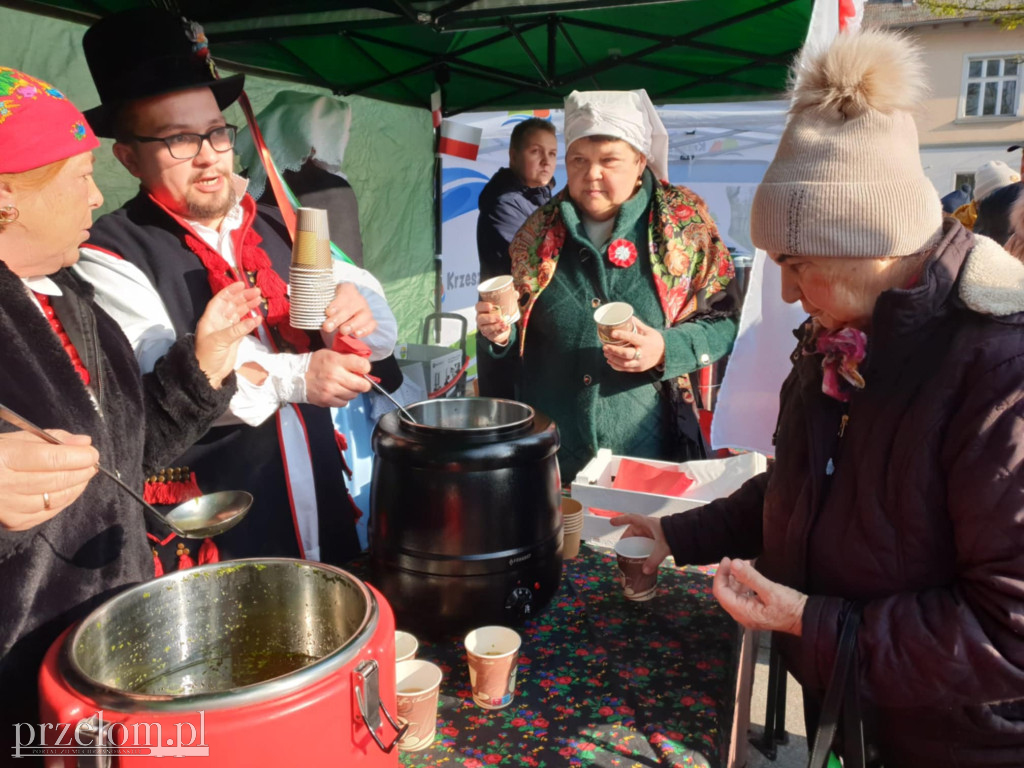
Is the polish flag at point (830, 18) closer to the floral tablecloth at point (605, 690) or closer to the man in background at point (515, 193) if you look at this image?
the floral tablecloth at point (605, 690)

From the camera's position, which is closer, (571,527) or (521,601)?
(521,601)

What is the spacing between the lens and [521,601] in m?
1.48

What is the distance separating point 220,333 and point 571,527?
3.27 ft

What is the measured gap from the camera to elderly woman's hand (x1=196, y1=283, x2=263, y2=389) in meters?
1.56

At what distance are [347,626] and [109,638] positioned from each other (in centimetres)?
34

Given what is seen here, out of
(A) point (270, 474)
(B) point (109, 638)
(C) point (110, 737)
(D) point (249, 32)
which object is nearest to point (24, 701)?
(B) point (109, 638)

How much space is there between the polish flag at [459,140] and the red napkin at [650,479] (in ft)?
18.4

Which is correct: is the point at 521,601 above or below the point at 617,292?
below

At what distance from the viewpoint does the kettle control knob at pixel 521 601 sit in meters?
1.46

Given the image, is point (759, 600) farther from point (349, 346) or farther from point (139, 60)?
point (139, 60)

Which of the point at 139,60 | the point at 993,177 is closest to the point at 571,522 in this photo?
the point at 139,60

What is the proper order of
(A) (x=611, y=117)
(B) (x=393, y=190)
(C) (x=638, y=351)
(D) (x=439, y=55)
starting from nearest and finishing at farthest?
(C) (x=638, y=351), (A) (x=611, y=117), (D) (x=439, y=55), (B) (x=393, y=190)

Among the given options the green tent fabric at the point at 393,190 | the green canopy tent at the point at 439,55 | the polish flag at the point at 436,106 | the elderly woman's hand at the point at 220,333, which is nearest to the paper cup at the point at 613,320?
the elderly woman's hand at the point at 220,333

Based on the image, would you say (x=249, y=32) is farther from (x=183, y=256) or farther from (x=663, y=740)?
(x=663, y=740)
